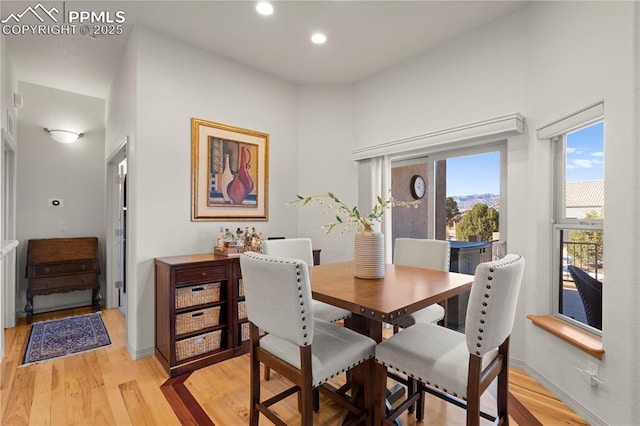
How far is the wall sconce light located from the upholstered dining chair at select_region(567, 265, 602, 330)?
213 inches

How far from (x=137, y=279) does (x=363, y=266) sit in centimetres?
198

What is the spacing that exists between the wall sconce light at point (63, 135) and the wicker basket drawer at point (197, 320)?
3063 millimetres

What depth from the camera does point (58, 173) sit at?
3957 millimetres

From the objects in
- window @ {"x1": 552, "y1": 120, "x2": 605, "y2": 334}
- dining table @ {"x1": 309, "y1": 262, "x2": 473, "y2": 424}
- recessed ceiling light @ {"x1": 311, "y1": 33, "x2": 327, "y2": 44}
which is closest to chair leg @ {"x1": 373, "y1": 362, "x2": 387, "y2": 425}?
dining table @ {"x1": 309, "y1": 262, "x2": 473, "y2": 424}

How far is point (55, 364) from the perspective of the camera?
2.51 meters

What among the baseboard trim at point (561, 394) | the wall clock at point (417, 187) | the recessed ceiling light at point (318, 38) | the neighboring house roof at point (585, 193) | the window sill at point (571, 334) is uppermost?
the recessed ceiling light at point (318, 38)

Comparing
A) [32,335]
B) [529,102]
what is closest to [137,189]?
[32,335]

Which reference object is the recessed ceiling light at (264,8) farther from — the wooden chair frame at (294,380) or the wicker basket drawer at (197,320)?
the wicker basket drawer at (197,320)

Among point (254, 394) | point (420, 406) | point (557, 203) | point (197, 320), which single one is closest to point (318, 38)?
point (557, 203)

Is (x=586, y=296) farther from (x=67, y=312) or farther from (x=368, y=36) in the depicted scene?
(x=67, y=312)

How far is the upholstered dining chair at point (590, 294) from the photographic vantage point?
1.99 meters

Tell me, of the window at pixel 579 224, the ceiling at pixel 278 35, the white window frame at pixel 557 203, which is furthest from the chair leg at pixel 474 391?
the ceiling at pixel 278 35

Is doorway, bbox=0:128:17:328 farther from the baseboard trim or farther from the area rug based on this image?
the baseboard trim

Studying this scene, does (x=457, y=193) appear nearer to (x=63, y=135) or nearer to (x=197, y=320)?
(x=197, y=320)
